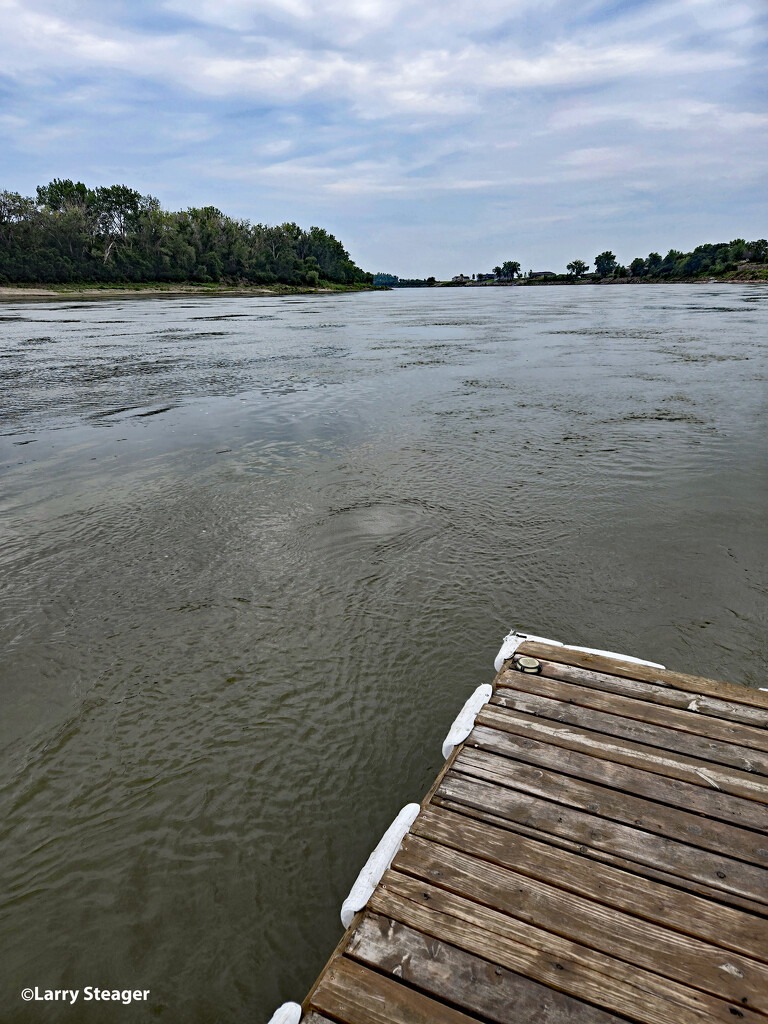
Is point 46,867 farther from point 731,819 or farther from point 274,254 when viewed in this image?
point 274,254

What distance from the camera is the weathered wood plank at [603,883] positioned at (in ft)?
8.87

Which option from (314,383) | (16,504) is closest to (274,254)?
(314,383)

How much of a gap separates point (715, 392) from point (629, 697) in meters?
18.0

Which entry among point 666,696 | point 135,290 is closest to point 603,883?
point 666,696

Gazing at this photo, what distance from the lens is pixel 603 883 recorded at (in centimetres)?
297

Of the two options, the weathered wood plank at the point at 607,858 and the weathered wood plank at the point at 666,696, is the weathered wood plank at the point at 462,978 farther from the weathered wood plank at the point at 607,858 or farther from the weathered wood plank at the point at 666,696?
the weathered wood plank at the point at 666,696

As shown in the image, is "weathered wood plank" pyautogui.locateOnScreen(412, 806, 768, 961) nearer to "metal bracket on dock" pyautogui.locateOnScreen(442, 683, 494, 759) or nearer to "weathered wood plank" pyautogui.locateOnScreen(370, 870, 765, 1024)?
"weathered wood plank" pyautogui.locateOnScreen(370, 870, 765, 1024)

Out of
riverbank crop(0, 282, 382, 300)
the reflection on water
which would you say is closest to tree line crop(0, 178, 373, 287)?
riverbank crop(0, 282, 382, 300)

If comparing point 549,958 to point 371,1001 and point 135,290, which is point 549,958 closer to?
point 371,1001

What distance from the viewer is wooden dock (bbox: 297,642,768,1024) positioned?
8.13 feet

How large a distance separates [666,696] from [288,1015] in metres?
3.53

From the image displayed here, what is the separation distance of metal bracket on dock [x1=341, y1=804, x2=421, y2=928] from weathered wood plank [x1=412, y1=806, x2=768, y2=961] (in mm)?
90

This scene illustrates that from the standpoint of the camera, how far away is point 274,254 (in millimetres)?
169000

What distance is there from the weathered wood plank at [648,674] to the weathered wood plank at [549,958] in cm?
248
